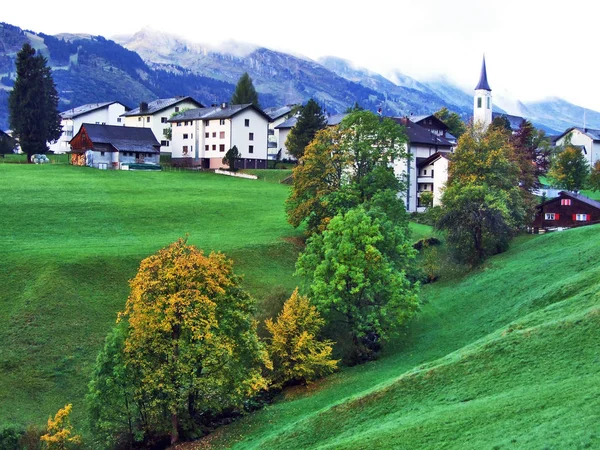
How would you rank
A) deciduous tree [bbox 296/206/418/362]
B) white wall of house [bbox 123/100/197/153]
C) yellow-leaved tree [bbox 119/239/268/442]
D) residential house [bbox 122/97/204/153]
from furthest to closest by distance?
residential house [bbox 122/97/204/153] → white wall of house [bbox 123/100/197/153] → deciduous tree [bbox 296/206/418/362] → yellow-leaved tree [bbox 119/239/268/442]

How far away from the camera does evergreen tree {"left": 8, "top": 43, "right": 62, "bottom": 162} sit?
103 m

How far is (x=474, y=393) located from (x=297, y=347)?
14.7 m

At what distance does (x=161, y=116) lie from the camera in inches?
4815

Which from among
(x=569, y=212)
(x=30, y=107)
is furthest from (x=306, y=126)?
(x=30, y=107)

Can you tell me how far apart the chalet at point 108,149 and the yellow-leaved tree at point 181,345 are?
67.1 meters

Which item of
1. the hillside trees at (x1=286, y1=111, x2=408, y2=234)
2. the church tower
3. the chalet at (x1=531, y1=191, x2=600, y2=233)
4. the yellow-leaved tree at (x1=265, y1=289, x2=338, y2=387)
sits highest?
the church tower

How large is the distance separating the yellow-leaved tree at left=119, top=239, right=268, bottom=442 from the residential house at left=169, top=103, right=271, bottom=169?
7024cm

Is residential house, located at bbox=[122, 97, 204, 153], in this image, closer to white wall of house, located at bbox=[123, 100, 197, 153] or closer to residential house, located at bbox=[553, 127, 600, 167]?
white wall of house, located at bbox=[123, 100, 197, 153]

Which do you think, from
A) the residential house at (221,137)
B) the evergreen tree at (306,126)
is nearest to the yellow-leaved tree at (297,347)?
the evergreen tree at (306,126)

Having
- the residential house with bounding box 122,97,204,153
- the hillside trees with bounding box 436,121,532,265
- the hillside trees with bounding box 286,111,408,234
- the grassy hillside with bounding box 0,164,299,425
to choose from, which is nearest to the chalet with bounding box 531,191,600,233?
the hillside trees with bounding box 436,121,532,265

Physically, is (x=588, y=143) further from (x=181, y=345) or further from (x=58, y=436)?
(x=58, y=436)

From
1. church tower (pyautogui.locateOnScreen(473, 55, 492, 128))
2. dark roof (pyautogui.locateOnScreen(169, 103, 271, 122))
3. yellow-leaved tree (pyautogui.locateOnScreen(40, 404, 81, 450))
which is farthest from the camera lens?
church tower (pyautogui.locateOnScreen(473, 55, 492, 128))

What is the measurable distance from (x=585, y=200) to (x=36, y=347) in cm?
5909

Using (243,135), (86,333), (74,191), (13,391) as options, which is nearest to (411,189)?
(243,135)
